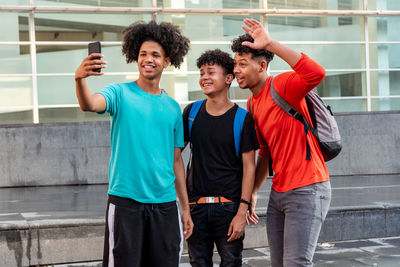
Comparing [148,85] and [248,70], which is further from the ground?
[248,70]

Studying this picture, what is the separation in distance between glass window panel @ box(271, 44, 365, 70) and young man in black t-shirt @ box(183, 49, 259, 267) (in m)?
11.7

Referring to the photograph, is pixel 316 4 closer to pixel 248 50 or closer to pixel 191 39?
pixel 191 39

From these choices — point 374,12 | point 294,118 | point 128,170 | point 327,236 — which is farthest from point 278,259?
point 374,12

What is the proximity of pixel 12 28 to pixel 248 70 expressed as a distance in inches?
427

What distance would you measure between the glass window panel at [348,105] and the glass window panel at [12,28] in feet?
25.7

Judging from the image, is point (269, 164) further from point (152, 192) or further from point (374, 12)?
point (374, 12)

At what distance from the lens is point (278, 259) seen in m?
4.01

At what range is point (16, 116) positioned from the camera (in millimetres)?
13562

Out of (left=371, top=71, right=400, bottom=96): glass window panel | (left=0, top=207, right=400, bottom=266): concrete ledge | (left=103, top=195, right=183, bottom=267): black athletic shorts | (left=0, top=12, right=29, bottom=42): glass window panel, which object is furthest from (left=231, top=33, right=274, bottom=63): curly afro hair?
(left=371, top=71, right=400, bottom=96): glass window panel

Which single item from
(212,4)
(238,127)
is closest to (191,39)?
(212,4)

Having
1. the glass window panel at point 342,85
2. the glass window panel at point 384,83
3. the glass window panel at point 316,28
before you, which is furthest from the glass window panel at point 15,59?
the glass window panel at point 384,83

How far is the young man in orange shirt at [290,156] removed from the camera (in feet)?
12.4

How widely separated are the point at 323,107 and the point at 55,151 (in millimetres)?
9729

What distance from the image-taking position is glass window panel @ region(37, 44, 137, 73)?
547 inches
